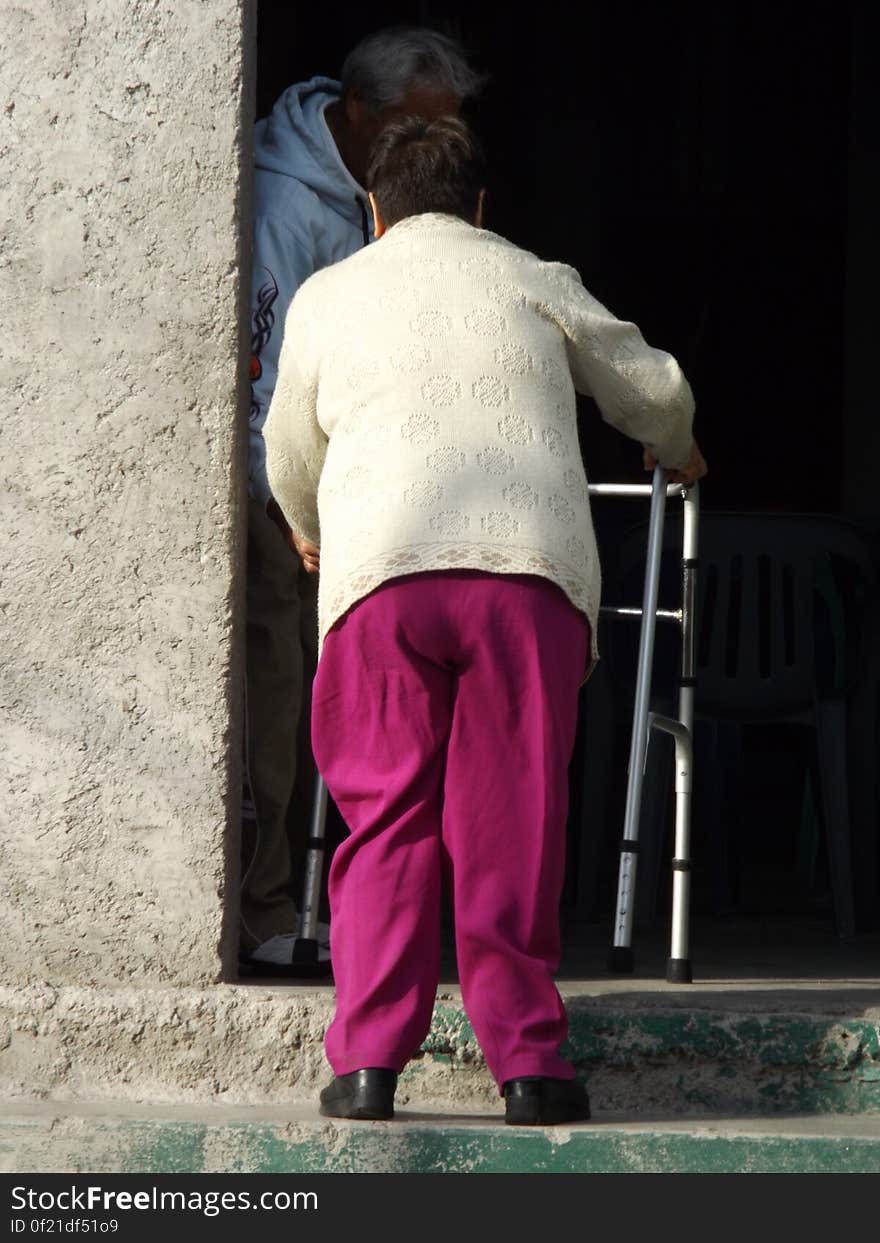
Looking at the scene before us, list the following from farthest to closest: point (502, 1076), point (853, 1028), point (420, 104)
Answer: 1. point (420, 104)
2. point (853, 1028)
3. point (502, 1076)

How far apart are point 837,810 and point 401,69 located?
217cm

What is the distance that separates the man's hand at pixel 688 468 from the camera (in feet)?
12.7

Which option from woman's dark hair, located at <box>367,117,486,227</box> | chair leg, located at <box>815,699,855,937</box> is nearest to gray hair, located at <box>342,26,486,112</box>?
woman's dark hair, located at <box>367,117,486,227</box>

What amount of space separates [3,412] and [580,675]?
4.40 ft

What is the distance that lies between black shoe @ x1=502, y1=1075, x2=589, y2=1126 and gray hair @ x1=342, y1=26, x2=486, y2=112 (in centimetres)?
218

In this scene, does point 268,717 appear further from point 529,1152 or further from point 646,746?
point 529,1152

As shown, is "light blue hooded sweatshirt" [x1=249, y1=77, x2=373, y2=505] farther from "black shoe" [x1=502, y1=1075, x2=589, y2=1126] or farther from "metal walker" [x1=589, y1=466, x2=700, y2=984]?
"black shoe" [x1=502, y1=1075, x2=589, y2=1126]

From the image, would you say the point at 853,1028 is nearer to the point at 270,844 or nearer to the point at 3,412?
the point at 270,844

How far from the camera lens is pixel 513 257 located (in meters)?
3.39

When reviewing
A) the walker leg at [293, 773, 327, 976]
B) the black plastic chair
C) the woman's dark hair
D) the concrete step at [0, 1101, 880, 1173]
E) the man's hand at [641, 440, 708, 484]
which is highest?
the woman's dark hair

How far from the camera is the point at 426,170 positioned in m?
3.42

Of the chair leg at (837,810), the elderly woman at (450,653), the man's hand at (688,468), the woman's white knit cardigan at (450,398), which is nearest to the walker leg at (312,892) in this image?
the elderly woman at (450,653)

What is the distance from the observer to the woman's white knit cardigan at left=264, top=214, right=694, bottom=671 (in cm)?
321
